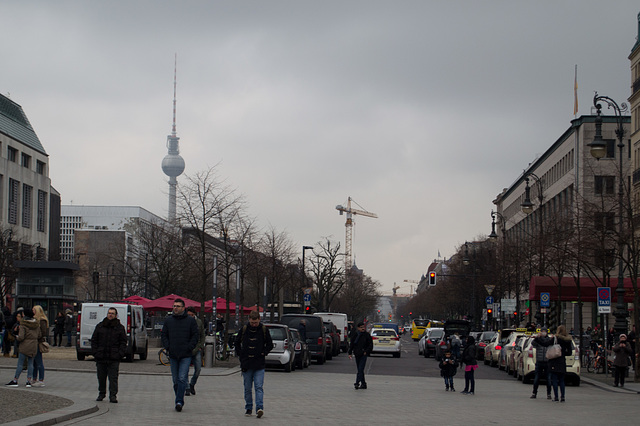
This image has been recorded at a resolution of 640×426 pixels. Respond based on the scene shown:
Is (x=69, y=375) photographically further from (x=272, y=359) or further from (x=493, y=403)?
(x=493, y=403)

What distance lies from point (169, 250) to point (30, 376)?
170 feet

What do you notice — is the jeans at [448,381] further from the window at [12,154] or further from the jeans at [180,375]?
the window at [12,154]

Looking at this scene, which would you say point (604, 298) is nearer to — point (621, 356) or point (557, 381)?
point (621, 356)

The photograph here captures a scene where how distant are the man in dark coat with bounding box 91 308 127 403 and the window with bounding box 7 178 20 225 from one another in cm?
8204

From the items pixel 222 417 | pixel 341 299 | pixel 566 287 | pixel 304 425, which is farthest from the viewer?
pixel 341 299

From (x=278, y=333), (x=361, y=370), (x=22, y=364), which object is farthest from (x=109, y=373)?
(x=278, y=333)

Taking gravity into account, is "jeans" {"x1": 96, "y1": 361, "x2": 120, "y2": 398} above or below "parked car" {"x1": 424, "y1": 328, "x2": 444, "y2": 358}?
above

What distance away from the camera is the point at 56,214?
119m

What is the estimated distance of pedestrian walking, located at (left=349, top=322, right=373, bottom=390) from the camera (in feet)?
76.7

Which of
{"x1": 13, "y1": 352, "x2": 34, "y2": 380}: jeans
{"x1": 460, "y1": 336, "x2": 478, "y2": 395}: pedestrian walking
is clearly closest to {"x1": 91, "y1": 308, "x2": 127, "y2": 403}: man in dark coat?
{"x1": 13, "y1": 352, "x2": 34, "y2": 380}: jeans

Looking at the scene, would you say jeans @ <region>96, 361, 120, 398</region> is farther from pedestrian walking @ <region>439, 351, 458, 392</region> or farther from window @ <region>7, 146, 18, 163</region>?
window @ <region>7, 146, 18, 163</region>

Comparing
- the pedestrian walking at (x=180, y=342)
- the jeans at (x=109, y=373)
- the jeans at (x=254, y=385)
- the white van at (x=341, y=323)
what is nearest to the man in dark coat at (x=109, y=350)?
the jeans at (x=109, y=373)

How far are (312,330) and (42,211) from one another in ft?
237

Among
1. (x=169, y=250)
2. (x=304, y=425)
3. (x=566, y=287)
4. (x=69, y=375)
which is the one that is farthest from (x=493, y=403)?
(x=169, y=250)
